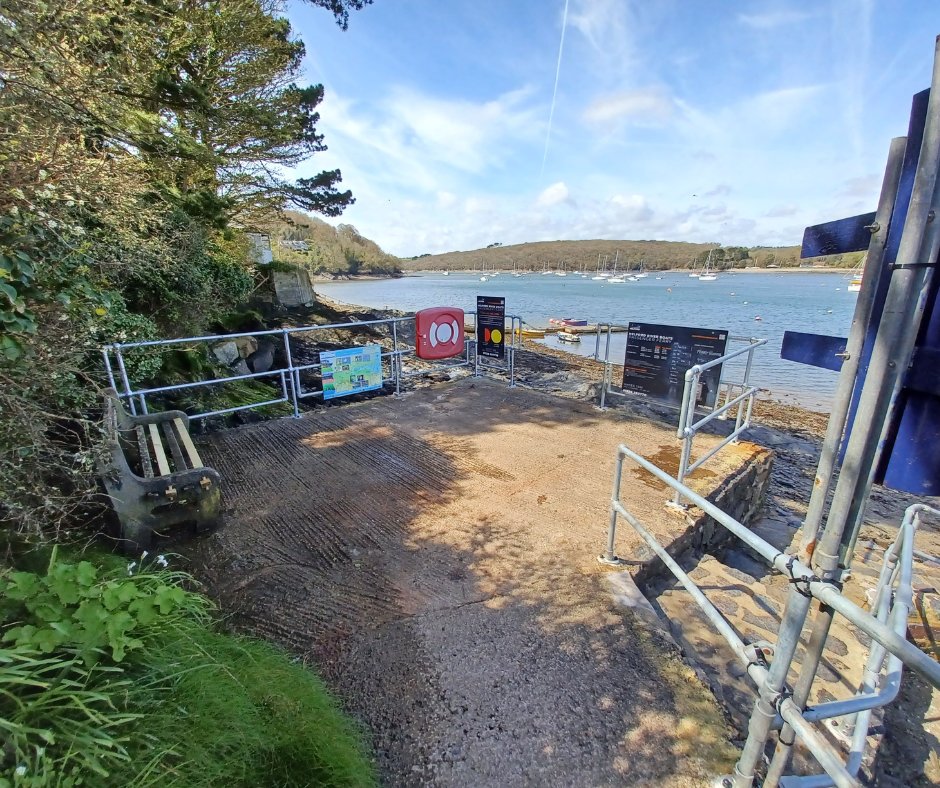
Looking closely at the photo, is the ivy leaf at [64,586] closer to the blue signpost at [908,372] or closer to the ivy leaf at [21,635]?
the ivy leaf at [21,635]

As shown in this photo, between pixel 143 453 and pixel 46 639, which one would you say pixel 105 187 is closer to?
pixel 143 453

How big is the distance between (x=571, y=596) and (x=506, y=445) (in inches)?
92.1

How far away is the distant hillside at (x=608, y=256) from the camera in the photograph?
9900 centimetres

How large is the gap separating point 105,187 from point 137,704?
309 cm

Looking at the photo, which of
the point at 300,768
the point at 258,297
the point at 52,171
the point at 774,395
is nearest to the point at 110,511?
the point at 52,171

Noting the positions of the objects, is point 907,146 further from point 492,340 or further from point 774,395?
point 774,395

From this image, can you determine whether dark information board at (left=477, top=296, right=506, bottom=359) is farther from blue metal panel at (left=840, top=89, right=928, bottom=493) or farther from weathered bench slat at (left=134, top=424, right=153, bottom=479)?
blue metal panel at (left=840, top=89, right=928, bottom=493)

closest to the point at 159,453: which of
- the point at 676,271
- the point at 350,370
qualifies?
the point at 350,370

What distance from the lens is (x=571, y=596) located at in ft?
8.73

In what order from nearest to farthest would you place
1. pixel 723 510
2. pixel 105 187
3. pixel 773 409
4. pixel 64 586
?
pixel 64 586 < pixel 105 187 < pixel 723 510 < pixel 773 409

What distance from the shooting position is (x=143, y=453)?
11.3 feet

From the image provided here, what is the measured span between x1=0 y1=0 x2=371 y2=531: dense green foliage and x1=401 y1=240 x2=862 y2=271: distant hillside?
10642 cm

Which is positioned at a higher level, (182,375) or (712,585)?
(182,375)

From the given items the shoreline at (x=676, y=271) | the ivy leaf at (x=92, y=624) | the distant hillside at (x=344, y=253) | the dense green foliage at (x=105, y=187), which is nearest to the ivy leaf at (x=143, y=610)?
the ivy leaf at (x=92, y=624)
